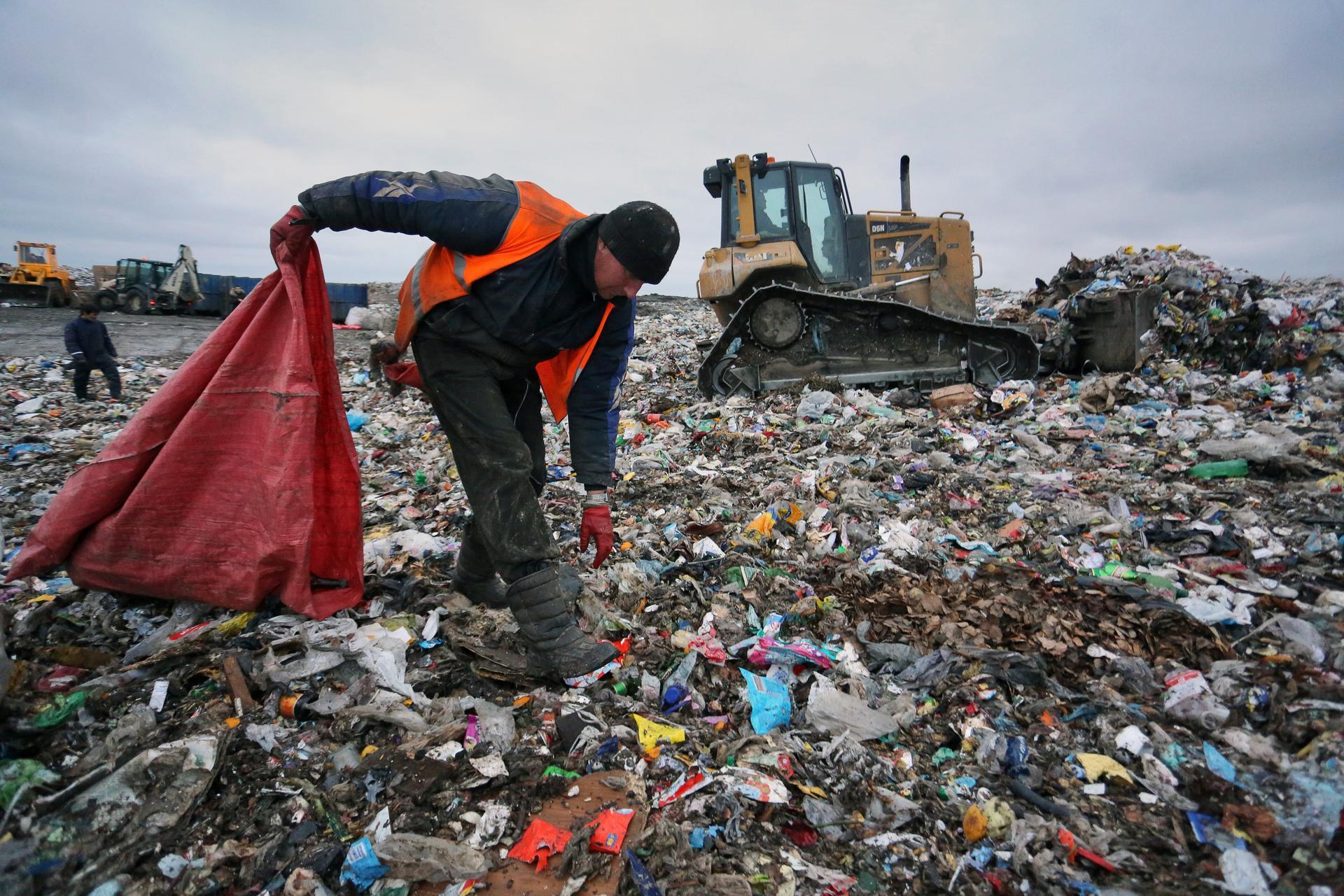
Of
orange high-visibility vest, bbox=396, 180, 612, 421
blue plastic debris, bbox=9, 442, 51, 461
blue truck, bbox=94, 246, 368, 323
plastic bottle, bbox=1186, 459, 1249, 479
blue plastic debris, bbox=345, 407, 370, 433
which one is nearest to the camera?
orange high-visibility vest, bbox=396, 180, 612, 421

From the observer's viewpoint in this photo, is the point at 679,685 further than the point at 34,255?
No

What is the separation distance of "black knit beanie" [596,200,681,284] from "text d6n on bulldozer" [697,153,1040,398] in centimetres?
525

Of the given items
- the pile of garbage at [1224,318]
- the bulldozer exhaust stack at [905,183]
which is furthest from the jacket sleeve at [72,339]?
the pile of garbage at [1224,318]

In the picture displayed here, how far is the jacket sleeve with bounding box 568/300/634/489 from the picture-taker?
105 inches

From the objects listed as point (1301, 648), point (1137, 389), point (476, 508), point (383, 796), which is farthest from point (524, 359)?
point (1137, 389)

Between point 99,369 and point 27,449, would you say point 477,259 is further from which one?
point 99,369

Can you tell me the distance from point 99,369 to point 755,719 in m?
9.97

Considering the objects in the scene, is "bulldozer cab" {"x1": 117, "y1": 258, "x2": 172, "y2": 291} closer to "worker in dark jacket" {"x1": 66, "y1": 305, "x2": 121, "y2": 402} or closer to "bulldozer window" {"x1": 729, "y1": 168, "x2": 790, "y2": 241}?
"worker in dark jacket" {"x1": 66, "y1": 305, "x2": 121, "y2": 402}

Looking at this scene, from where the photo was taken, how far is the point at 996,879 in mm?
1616

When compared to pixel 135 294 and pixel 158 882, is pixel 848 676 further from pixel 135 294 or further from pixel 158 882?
pixel 135 294

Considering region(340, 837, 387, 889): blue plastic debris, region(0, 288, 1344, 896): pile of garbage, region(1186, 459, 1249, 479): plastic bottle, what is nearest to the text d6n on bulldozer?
region(1186, 459, 1249, 479): plastic bottle

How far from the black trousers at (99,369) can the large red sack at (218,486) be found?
7689mm

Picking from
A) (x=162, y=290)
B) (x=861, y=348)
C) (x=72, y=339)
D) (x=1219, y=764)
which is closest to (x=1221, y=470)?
(x=1219, y=764)

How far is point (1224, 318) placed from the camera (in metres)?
7.58
